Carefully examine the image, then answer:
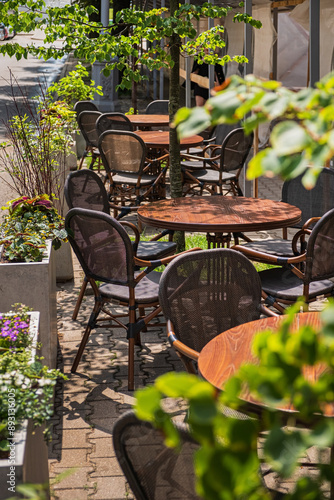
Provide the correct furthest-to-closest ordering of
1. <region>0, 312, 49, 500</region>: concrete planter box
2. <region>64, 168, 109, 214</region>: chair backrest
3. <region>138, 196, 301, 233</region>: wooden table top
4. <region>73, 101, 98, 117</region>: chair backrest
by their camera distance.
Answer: <region>73, 101, 98, 117</region>: chair backrest, <region>64, 168, 109, 214</region>: chair backrest, <region>138, 196, 301, 233</region>: wooden table top, <region>0, 312, 49, 500</region>: concrete planter box

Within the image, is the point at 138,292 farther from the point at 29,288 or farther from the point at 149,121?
the point at 149,121

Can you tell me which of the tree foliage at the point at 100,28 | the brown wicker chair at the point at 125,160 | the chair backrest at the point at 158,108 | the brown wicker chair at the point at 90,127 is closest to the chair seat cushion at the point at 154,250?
the tree foliage at the point at 100,28

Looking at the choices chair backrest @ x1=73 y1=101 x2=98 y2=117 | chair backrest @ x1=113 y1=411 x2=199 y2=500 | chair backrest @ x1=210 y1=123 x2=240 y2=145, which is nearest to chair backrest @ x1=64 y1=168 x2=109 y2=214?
chair backrest @ x1=113 y1=411 x2=199 y2=500

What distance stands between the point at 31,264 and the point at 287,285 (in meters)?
1.62

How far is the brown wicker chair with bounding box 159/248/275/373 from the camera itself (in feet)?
Answer: 11.5

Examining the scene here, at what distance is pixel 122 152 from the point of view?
8.08 m

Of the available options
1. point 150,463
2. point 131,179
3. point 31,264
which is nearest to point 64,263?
point 31,264

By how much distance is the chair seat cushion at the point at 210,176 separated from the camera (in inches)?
331

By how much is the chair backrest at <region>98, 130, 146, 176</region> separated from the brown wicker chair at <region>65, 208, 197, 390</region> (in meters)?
3.52

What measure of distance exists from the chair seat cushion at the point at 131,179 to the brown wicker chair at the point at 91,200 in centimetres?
266

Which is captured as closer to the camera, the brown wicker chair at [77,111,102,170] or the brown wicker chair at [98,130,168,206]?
the brown wicker chair at [98,130,168,206]

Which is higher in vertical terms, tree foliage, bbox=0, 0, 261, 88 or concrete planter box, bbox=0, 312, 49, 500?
tree foliage, bbox=0, 0, 261, 88

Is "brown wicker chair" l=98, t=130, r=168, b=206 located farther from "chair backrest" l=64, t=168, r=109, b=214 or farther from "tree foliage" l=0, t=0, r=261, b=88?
"chair backrest" l=64, t=168, r=109, b=214

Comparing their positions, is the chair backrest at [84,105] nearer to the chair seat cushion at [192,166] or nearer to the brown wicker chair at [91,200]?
the chair seat cushion at [192,166]
